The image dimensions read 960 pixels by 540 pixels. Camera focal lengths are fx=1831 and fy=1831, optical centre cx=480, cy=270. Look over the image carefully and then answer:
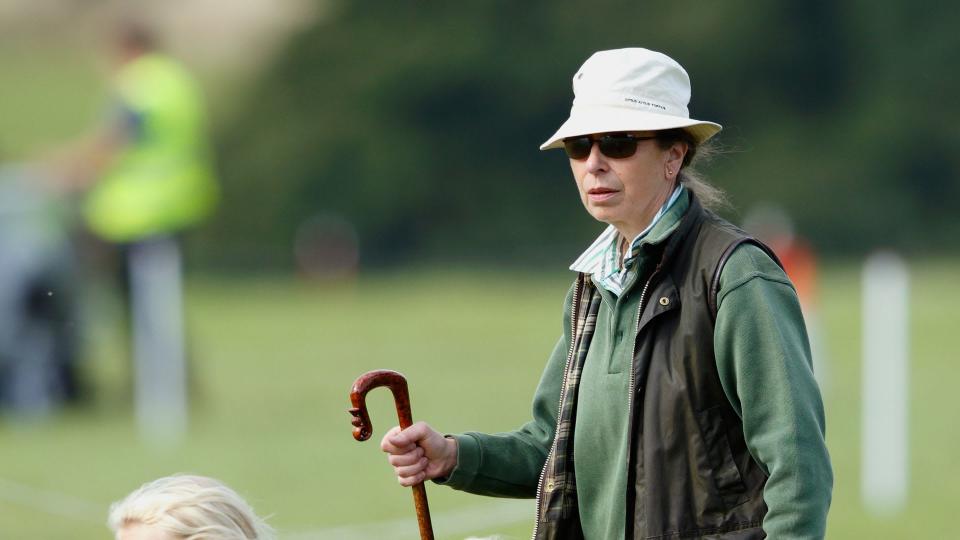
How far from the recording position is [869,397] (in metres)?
8.91

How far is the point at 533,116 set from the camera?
29.8 metres

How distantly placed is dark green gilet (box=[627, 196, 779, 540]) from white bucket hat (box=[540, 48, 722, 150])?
0.26 meters

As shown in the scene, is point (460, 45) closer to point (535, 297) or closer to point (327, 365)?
point (535, 297)

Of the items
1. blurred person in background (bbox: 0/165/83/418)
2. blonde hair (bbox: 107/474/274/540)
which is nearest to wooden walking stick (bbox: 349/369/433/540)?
blonde hair (bbox: 107/474/274/540)

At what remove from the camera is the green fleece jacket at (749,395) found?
10.2 ft

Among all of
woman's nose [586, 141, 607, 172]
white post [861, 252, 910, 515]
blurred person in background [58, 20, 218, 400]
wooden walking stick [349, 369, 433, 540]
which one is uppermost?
blurred person in background [58, 20, 218, 400]

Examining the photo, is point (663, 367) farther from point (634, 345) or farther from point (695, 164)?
point (695, 164)

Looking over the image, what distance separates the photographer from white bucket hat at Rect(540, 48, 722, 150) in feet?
11.1

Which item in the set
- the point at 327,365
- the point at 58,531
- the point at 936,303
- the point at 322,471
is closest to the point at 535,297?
the point at 936,303

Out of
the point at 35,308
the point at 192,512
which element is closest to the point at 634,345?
the point at 192,512

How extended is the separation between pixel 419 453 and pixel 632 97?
808 mm

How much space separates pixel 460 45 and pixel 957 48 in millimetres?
8072

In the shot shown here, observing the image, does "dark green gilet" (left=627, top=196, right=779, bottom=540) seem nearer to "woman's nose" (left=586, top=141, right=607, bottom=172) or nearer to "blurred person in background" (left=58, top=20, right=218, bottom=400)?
"woman's nose" (left=586, top=141, right=607, bottom=172)

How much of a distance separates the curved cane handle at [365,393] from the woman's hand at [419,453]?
3 cm
